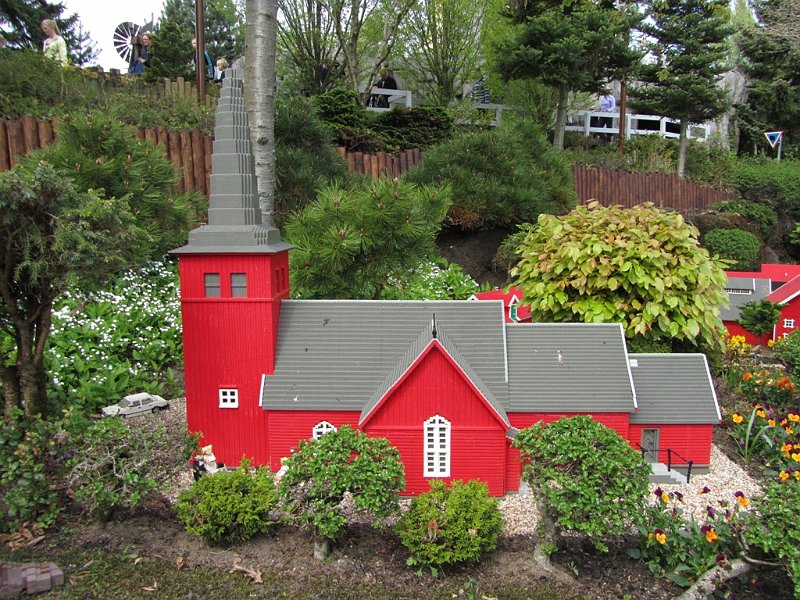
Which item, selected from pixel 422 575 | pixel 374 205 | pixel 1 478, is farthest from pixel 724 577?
pixel 1 478

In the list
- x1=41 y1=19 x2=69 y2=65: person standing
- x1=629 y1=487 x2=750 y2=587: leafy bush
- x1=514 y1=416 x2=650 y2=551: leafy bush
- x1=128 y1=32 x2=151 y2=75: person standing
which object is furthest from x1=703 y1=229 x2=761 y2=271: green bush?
x1=41 y1=19 x2=69 y2=65: person standing

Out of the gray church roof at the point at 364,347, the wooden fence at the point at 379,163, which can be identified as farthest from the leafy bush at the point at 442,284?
the gray church roof at the point at 364,347

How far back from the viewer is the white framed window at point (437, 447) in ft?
28.9

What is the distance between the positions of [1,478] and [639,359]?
8.94 m

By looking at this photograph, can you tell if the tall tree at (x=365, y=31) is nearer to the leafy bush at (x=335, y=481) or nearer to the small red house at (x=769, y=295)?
the small red house at (x=769, y=295)

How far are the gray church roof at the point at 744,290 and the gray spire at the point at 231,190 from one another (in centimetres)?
1417

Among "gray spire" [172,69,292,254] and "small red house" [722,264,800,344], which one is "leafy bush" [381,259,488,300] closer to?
"small red house" [722,264,800,344]

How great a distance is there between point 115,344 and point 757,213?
30063 millimetres

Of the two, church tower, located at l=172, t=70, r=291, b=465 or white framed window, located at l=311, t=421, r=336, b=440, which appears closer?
church tower, located at l=172, t=70, r=291, b=465

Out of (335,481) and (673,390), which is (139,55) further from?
(673,390)

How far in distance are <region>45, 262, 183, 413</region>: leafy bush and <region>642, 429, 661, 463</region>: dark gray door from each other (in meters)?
8.50

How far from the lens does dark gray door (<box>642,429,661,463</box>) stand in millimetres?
9828

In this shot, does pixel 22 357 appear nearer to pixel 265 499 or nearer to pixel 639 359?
pixel 265 499

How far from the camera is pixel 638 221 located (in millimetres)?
11195
